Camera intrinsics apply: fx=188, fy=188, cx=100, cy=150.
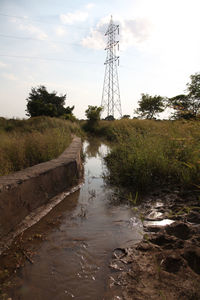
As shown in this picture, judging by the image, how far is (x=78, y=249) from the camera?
1.82 m

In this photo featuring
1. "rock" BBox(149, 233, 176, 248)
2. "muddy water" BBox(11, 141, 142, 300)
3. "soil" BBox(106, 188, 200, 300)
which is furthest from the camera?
"rock" BBox(149, 233, 176, 248)

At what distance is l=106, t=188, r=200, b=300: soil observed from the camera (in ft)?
4.12

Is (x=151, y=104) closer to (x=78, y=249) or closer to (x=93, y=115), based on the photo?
(x=93, y=115)

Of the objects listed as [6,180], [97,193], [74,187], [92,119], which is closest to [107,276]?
[6,180]

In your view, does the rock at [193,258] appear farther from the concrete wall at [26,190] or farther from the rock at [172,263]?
the concrete wall at [26,190]

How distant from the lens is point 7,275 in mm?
1519

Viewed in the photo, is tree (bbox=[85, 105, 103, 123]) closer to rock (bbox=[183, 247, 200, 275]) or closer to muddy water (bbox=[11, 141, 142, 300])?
muddy water (bbox=[11, 141, 142, 300])

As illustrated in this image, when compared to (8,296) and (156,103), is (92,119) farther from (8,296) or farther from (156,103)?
(8,296)

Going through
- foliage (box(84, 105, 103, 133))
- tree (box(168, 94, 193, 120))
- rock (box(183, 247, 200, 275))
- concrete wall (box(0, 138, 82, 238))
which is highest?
foliage (box(84, 105, 103, 133))

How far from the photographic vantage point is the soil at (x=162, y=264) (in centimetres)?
126

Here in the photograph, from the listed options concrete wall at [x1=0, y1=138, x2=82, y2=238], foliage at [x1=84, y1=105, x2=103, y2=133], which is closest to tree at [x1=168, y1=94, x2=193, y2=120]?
concrete wall at [x1=0, y1=138, x2=82, y2=238]

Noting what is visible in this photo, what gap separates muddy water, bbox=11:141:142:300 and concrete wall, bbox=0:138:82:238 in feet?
0.85

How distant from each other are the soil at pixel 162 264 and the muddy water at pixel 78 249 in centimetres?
11

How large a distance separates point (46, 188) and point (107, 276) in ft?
5.63
